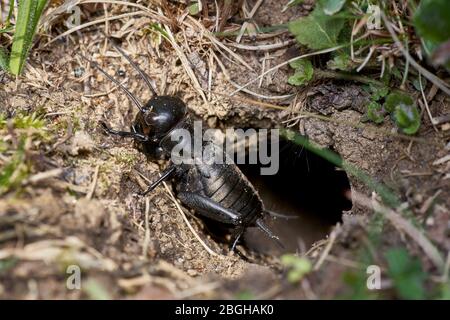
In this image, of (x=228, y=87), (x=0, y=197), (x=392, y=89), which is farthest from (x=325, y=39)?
(x=0, y=197)

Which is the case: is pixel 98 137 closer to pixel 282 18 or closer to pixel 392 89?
pixel 282 18

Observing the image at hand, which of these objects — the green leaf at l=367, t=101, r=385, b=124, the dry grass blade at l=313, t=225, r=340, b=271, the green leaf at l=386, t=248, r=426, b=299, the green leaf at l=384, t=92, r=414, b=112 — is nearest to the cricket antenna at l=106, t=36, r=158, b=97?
the green leaf at l=367, t=101, r=385, b=124

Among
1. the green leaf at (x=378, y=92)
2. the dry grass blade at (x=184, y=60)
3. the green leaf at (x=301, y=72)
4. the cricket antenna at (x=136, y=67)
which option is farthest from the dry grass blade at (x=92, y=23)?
the green leaf at (x=378, y=92)

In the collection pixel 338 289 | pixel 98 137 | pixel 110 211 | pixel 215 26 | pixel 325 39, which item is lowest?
pixel 338 289

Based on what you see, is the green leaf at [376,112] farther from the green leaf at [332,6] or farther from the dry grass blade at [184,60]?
the dry grass blade at [184,60]

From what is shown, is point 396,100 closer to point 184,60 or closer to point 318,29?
point 318,29

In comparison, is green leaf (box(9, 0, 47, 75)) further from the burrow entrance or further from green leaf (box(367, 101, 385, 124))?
green leaf (box(367, 101, 385, 124))
